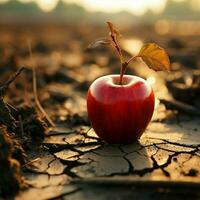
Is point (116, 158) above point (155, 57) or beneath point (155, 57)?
beneath

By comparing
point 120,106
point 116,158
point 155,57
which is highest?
point 155,57

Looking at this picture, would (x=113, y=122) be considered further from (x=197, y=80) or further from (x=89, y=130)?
(x=197, y=80)

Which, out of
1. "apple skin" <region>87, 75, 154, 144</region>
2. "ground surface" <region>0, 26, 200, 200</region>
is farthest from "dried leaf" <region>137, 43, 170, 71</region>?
"ground surface" <region>0, 26, 200, 200</region>

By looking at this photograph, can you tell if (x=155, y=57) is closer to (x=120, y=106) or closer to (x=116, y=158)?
(x=120, y=106)

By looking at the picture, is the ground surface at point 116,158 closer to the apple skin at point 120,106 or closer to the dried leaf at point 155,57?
the apple skin at point 120,106

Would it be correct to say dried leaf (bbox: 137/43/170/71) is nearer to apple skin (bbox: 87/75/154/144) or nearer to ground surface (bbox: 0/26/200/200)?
apple skin (bbox: 87/75/154/144)

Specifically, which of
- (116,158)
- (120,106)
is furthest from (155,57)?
(116,158)

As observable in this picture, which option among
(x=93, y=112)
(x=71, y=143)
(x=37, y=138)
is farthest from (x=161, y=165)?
(x=37, y=138)
